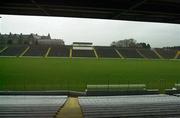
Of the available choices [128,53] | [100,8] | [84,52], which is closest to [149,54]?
[128,53]

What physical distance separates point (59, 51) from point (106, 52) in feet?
39.3

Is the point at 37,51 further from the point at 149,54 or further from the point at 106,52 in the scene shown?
the point at 149,54

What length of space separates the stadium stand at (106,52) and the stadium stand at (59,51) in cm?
784

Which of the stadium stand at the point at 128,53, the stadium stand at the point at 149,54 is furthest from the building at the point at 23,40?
the stadium stand at the point at 149,54

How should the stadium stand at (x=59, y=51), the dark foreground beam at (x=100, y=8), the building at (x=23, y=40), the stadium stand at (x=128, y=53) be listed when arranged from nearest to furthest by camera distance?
1. the dark foreground beam at (x=100, y=8)
2. the stadium stand at (x=59, y=51)
3. the stadium stand at (x=128, y=53)
4. the building at (x=23, y=40)

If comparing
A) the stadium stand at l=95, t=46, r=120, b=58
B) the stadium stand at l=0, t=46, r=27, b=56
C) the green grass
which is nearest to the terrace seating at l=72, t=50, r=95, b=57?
the stadium stand at l=95, t=46, r=120, b=58

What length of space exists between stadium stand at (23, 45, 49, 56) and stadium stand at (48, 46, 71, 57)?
1.82 meters

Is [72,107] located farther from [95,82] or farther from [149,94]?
[95,82]

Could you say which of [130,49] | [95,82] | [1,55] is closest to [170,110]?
[95,82]

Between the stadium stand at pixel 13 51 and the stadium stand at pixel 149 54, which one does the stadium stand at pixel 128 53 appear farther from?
the stadium stand at pixel 13 51

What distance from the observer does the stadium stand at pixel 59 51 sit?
66250mm

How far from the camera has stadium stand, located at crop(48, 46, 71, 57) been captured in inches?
2608

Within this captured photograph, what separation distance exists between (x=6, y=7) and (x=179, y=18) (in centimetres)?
860

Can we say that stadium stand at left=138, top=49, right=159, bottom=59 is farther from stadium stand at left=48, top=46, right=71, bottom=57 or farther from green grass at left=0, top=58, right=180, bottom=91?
green grass at left=0, top=58, right=180, bottom=91
